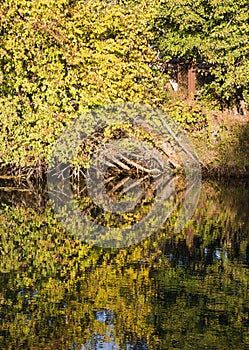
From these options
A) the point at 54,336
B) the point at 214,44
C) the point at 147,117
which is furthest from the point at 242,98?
the point at 54,336

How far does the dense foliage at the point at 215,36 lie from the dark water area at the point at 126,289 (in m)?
12.3

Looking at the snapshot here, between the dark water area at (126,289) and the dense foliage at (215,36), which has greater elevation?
the dense foliage at (215,36)

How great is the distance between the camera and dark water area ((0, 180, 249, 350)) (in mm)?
8227

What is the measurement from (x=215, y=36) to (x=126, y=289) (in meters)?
19.0

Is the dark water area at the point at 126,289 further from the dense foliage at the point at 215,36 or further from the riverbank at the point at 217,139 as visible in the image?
the dense foliage at the point at 215,36

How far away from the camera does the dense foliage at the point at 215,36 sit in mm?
27031

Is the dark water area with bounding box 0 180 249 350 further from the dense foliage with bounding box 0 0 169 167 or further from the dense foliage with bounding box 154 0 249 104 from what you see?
the dense foliage with bounding box 154 0 249 104

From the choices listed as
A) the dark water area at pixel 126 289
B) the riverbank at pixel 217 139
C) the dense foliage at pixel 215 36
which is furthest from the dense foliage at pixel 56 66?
the dense foliage at pixel 215 36

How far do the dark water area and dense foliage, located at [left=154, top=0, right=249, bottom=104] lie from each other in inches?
486

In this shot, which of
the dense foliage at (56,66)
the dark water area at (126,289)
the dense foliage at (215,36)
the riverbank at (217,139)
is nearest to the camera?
the dark water area at (126,289)

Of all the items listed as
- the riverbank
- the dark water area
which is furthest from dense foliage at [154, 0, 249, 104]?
the dark water area

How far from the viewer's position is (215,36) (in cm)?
2747

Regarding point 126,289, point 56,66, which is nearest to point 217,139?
point 56,66

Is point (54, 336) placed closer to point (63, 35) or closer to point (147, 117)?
point (63, 35)
